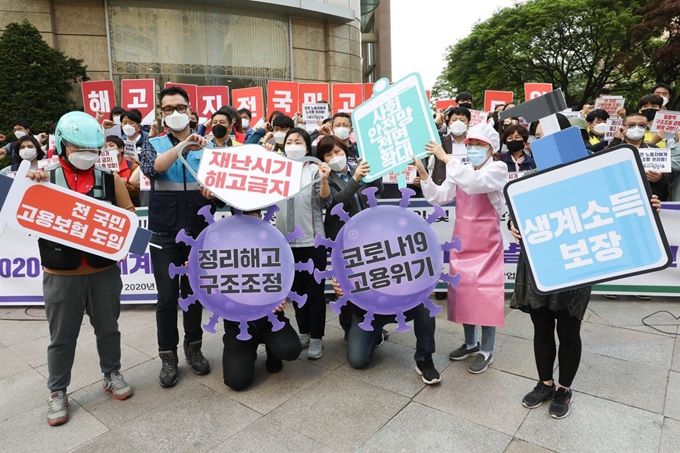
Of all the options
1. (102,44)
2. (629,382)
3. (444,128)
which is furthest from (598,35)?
(629,382)

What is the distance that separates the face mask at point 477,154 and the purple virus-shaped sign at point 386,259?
1.60ft

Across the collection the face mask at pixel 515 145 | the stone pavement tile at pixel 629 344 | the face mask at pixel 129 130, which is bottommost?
the stone pavement tile at pixel 629 344

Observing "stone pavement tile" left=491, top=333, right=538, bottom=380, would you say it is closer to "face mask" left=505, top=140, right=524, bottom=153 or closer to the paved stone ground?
the paved stone ground

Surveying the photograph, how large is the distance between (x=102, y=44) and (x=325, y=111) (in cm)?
987

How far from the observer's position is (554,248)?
2.48 metres

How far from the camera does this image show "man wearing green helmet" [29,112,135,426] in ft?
9.30

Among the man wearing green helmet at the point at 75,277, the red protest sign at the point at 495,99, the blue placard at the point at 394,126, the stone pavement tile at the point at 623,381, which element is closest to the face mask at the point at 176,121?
the man wearing green helmet at the point at 75,277

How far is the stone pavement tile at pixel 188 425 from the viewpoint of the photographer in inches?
104

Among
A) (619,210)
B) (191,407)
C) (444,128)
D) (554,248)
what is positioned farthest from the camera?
(444,128)

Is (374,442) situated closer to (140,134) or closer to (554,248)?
(554,248)

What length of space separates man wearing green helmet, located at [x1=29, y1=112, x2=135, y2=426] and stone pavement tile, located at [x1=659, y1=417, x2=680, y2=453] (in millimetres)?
3347

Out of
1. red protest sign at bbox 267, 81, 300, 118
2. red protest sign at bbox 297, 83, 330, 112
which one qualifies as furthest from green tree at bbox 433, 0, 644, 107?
red protest sign at bbox 267, 81, 300, 118

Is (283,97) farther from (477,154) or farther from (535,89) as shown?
(477,154)

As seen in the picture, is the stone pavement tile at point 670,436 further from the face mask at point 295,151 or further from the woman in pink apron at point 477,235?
the face mask at point 295,151
